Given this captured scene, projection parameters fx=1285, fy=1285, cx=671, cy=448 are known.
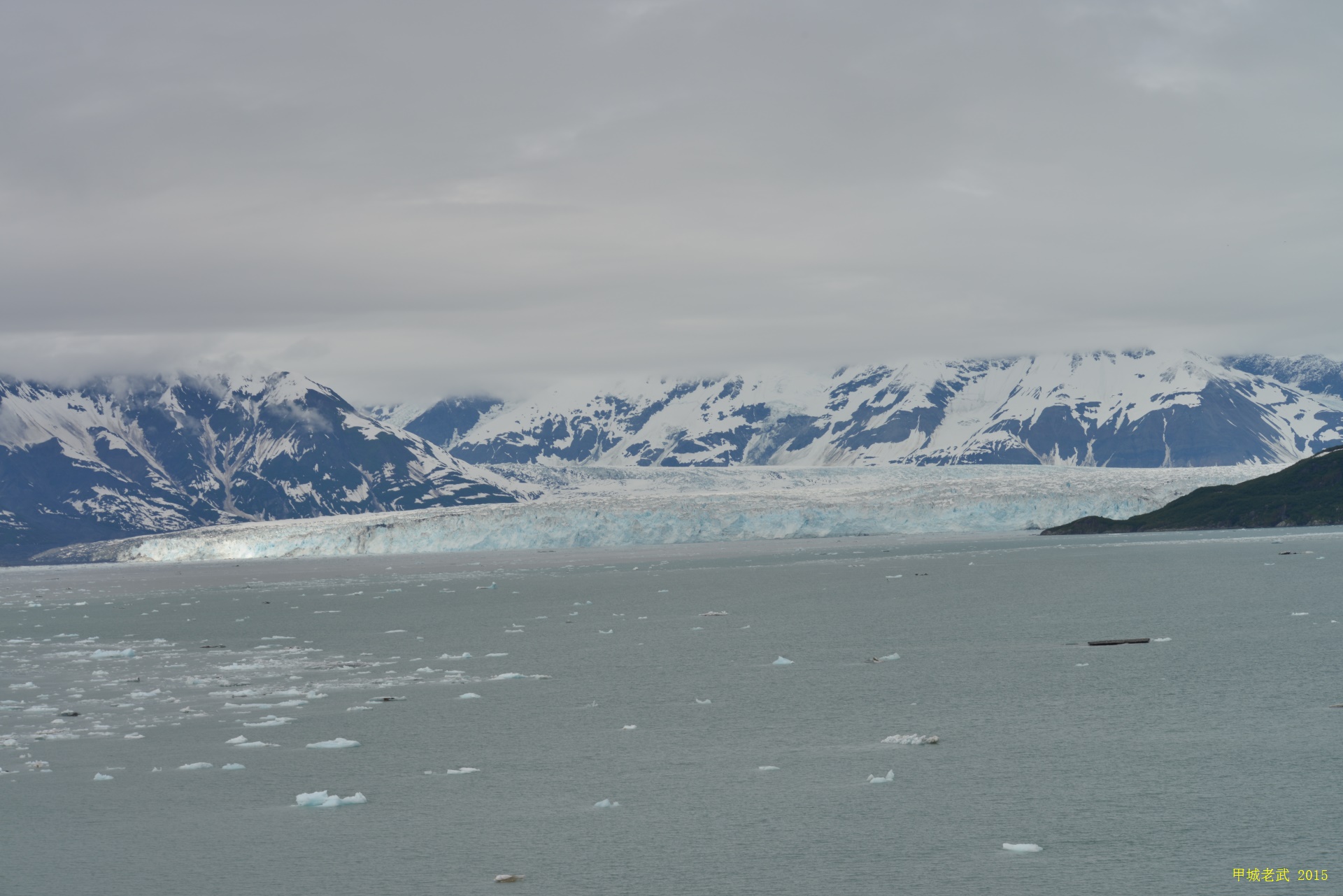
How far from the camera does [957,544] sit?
87.7 meters

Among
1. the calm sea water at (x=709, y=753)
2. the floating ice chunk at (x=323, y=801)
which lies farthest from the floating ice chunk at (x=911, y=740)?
the floating ice chunk at (x=323, y=801)

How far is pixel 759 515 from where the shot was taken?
341ft

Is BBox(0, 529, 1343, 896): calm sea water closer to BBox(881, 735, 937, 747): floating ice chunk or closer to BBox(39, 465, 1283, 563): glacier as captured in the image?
BBox(881, 735, 937, 747): floating ice chunk

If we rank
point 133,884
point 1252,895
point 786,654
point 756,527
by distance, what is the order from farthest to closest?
point 756,527 → point 786,654 → point 133,884 → point 1252,895

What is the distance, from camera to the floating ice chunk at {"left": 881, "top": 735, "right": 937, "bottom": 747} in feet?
57.2

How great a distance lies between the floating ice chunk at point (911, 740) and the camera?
1742 centimetres

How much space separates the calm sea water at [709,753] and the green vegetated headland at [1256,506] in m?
58.9

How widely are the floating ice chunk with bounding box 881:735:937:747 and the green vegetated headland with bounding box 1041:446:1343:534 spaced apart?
8348 cm

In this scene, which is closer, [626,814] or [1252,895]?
[1252,895]

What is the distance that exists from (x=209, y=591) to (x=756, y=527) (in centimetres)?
5083

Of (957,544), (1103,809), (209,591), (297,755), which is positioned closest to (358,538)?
(209,591)

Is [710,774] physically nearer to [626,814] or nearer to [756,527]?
[626,814]

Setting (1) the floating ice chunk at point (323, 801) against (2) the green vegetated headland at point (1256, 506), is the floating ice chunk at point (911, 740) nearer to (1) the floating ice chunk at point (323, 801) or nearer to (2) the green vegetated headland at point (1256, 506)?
(1) the floating ice chunk at point (323, 801)

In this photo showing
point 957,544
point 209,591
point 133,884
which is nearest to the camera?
point 133,884
